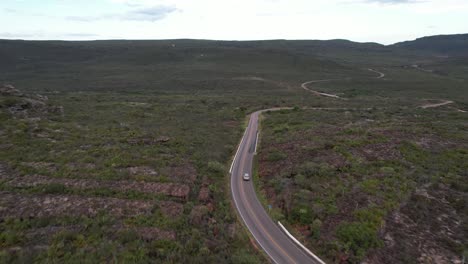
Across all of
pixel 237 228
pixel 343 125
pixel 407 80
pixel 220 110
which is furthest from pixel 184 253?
pixel 407 80

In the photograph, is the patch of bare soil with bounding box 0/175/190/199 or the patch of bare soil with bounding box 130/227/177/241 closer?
the patch of bare soil with bounding box 130/227/177/241

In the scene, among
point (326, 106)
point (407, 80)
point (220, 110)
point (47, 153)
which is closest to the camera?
point (47, 153)

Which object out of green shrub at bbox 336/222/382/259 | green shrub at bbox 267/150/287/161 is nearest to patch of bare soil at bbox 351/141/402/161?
green shrub at bbox 267/150/287/161

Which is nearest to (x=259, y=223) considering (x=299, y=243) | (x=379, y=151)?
(x=299, y=243)

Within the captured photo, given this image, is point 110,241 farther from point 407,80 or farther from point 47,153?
point 407,80

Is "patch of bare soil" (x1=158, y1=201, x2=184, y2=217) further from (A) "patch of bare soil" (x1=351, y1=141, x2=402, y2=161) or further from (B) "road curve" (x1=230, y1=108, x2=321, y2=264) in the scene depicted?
(A) "patch of bare soil" (x1=351, y1=141, x2=402, y2=161)

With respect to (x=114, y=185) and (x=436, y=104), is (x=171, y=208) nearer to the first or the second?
(x=114, y=185)
